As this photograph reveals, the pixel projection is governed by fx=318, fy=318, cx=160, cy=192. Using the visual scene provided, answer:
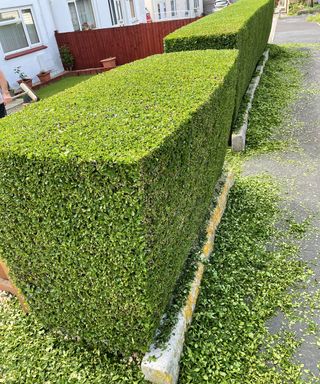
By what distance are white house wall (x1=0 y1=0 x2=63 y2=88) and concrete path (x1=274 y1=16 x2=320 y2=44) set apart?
11007mm

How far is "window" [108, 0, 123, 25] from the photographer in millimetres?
17516

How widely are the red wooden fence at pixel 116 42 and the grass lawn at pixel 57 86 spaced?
127 cm

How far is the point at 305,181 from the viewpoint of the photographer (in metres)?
5.25

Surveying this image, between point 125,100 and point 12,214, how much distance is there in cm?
141

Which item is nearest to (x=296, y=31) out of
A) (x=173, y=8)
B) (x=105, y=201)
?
(x=173, y=8)

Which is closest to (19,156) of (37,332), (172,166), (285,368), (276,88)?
(172,166)

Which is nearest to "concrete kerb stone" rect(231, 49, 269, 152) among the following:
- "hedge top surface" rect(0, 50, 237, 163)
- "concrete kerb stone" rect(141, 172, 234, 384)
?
"hedge top surface" rect(0, 50, 237, 163)

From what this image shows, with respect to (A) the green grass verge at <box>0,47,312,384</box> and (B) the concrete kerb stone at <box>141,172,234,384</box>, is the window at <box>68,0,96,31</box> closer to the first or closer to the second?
(A) the green grass verge at <box>0,47,312,384</box>

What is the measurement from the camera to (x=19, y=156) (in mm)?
2186

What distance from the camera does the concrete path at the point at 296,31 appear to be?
16159mm

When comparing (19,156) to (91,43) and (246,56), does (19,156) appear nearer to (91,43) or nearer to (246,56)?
(246,56)

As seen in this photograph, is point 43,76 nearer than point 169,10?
Yes

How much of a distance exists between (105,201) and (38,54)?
13657mm

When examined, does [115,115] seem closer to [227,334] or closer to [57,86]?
[227,334]
